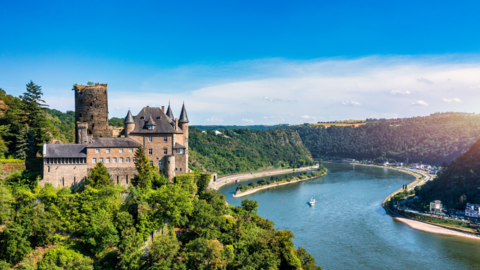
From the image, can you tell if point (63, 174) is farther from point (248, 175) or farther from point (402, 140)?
point (402, 140)

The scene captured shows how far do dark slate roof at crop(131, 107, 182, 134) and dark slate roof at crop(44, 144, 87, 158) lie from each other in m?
4.10

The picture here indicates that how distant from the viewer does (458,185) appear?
57719 millimetres

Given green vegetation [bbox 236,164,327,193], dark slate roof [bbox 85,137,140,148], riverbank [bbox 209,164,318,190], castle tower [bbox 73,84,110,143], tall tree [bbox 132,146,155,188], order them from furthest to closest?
riverbank [bbox 209,164,318,190]
green vegetation [bbox 236,164,327,193]
castle tower [bbox 73,84,110,143]
dark slate roof [bbox 85,137,140,148]
tall tree [bbox 132,146,155,188]

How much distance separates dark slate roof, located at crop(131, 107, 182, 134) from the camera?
2734 cm

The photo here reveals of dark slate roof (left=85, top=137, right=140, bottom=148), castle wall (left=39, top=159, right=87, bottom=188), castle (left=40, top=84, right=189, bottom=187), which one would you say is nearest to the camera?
castle wall (left=39, top=159, right=87, bottom=188)

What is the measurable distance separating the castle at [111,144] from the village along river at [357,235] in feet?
61.4

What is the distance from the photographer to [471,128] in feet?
408

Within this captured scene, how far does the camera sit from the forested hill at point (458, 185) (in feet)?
176

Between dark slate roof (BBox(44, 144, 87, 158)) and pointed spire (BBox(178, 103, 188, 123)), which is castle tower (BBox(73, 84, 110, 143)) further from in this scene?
pointed spire (BBox(178, 103, 188, 123))

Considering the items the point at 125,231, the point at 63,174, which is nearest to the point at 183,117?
the point at 63,174

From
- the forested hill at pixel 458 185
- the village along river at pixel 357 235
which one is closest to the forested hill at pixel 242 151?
the village along river at pixel 357 235

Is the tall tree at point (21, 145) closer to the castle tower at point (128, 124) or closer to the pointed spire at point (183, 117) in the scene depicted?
the castle tower at point (128, 124)

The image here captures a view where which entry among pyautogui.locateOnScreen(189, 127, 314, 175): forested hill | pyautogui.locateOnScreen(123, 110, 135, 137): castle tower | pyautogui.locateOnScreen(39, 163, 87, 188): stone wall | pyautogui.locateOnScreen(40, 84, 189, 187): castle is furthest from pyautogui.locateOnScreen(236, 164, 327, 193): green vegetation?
pyautogui.locateOnScreen(39, 163, 87, 188): stone wall

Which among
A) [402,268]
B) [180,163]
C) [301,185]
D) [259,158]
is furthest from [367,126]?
[180,163]
